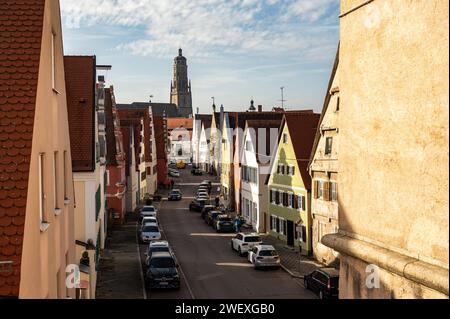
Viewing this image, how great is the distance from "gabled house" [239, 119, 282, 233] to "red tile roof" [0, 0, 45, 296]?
36187 millimetres

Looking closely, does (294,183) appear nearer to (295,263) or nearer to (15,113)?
(295,263)

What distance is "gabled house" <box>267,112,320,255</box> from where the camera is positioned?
37.6 meters

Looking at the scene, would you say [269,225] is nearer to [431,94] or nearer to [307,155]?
[307,155]

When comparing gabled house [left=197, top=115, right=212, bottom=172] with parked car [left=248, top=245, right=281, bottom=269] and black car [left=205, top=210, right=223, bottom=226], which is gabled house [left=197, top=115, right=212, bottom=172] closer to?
black car [left=205, top=210, right=223, bottom=226]

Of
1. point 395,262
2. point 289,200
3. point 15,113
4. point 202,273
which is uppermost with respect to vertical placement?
point 15,113

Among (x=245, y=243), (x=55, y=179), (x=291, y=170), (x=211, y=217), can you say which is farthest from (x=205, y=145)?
(x=55, y=179)

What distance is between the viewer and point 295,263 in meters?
34.3

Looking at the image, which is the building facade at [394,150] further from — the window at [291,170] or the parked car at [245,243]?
the window at [291,170]

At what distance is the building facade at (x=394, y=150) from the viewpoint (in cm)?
495

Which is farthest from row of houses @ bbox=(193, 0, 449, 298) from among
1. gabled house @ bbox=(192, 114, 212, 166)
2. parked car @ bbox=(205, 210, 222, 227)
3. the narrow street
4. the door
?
gabled house @ bbox=(192, 114, 212, 166)

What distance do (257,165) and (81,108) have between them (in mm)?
20367

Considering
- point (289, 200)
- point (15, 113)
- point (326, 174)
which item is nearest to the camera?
point (15, 113)

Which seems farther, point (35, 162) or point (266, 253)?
point (266, 253)

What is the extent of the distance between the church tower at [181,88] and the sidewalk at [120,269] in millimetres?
146960
